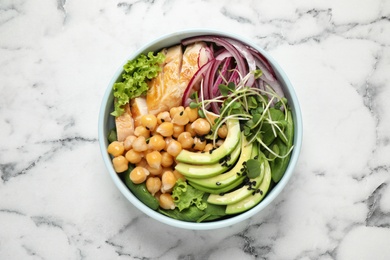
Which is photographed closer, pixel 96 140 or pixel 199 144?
pixel 199 144

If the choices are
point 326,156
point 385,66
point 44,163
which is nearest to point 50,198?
point 44,163

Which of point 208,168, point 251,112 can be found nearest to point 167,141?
point 208,168

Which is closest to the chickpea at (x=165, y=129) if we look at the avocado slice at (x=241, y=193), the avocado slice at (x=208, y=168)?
the avocado slice at (x=208, y=168)

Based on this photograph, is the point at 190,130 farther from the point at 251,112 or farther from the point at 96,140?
the point at 96,140

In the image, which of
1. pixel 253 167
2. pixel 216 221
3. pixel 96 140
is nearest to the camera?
pixel 253 167

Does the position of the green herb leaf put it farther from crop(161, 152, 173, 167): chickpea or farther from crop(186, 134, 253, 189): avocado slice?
crop(161, 152, 173, 167): chickpea
